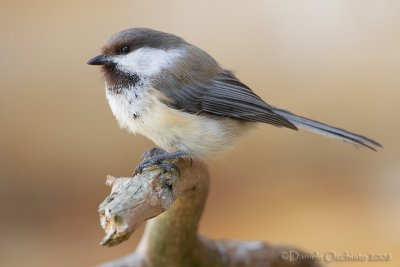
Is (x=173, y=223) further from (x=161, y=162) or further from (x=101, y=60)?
(x=101, y=60)

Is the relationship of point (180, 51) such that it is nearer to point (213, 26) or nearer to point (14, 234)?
point (213, 26)

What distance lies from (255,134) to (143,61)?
2.05 meters

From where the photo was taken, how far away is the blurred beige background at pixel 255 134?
386cm

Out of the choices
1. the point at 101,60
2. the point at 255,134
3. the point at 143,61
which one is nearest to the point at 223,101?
the point at 143,61

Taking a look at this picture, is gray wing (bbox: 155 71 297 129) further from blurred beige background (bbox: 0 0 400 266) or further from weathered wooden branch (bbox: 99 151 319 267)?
blurred beige background (bbox: 0 0 400 266)

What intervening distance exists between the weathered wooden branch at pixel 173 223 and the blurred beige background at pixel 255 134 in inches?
62.8

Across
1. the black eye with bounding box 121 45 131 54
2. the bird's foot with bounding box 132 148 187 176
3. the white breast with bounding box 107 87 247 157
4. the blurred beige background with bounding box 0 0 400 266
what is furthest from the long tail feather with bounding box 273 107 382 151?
the blurred beige background with bounding box 0 0 400 266

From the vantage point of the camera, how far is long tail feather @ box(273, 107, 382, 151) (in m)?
1.90

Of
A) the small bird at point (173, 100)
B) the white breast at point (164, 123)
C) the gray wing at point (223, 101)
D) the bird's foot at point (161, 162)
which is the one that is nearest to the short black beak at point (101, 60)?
the small bird at point (173, 100)

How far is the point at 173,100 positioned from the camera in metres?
1.93

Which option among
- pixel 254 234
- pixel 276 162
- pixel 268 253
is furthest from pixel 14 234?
pixel 268 253

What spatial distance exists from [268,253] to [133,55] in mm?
953

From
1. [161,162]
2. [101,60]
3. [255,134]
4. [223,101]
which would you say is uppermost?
[101,60]

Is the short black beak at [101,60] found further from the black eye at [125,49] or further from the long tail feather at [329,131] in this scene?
the long tail feather at [329,131]
